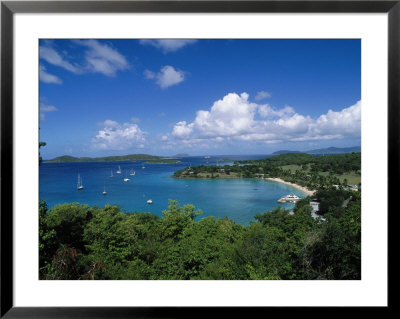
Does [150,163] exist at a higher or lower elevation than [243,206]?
higher

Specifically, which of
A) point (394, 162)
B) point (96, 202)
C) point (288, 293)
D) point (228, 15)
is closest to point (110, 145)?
point (96, 202)

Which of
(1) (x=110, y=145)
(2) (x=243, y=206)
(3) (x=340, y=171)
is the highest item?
(1) (x=110, y=145)

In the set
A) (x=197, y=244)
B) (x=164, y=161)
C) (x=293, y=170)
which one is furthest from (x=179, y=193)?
(x=293, y=170)

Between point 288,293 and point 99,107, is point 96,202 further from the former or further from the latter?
point 288,293

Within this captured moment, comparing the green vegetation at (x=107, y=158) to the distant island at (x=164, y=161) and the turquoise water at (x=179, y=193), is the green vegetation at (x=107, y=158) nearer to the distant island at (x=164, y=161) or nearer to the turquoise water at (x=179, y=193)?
the distant island at (x=164, y=161)

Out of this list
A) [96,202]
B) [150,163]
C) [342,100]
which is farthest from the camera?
[96,202]

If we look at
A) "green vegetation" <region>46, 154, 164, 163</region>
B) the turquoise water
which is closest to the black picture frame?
"green vegetation" <region>46, 154, 164, 163</region>

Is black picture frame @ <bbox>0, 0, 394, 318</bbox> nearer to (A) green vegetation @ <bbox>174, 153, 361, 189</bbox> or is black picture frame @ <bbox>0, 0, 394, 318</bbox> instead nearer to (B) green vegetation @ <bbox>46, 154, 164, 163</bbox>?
(B) green vegetation @ <bbox>46, 154, 164, 163</bbox>

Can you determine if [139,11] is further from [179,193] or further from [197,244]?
[179,193]
